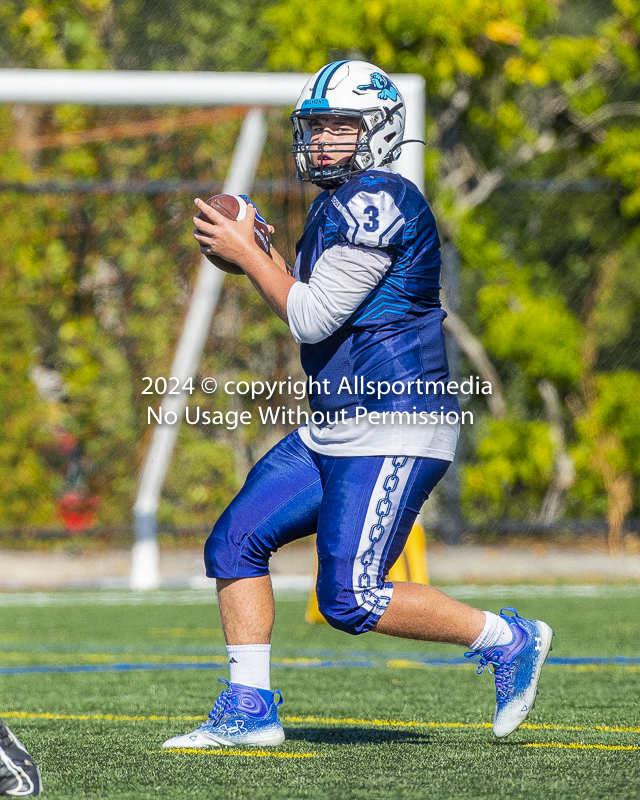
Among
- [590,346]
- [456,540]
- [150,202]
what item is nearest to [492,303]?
[590,346]

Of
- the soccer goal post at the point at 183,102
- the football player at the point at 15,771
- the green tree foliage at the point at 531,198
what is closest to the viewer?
the football player at the point at 15,771

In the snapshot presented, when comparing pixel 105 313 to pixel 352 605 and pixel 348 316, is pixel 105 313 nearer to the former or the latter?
pixel 348 316

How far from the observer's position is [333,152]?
3.38m

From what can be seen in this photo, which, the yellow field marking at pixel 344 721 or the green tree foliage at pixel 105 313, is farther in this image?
A: the green tree foliage at pixel 105 313

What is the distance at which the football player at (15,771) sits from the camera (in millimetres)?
2480

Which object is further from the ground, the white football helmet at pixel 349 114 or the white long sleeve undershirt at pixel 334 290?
the white football helmet at pixel 349 114

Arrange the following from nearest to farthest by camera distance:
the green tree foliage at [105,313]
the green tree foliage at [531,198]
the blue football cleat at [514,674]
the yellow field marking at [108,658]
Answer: the blue football cleat at [514,674] → the yellow field marking at [108,658] → the green tree foliage at [105,313] → the green tree foliage at [531,198]

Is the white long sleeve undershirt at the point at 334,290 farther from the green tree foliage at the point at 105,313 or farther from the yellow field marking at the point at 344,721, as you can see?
the green tree foliage at the point at 105,313

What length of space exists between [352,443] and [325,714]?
1046mm

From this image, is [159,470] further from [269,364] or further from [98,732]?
[98,732]

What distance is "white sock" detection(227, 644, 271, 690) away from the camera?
3299mm

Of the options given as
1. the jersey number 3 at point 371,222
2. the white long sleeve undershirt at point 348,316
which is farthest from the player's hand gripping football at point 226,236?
the jersey number 3 at point 371,222

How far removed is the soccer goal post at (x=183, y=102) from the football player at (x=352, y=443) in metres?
4.25

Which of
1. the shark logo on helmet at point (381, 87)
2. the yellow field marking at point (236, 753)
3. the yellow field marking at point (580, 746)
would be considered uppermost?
the shark logo on helmet at point (381, 87)
